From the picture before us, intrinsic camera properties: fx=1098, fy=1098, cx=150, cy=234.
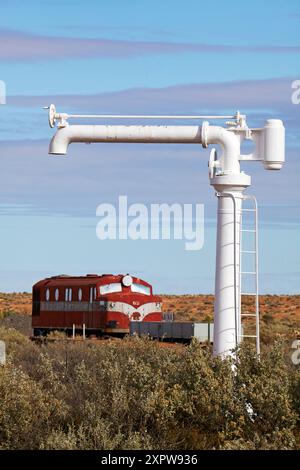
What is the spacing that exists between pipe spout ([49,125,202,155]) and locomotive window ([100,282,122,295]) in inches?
986

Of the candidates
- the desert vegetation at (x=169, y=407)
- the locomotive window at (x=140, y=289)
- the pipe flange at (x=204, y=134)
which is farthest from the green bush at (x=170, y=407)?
the locomotive window at (x=140, y=289)

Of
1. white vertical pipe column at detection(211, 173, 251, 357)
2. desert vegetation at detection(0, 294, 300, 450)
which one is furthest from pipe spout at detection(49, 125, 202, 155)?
desert vegetation at detection(0, 294, 300, 450)

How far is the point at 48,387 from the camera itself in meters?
20.6

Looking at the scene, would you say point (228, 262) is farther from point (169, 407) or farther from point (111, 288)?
point (111, 288)

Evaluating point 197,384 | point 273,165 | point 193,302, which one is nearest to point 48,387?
point 197,384

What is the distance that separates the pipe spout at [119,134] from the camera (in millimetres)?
20266

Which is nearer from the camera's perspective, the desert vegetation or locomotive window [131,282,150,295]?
the desert vegetation

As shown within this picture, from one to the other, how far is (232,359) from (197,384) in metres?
0.90

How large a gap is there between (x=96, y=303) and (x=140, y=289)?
2327 mm

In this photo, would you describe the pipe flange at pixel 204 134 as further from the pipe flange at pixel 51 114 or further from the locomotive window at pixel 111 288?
the locomotive window at pixel 111 288

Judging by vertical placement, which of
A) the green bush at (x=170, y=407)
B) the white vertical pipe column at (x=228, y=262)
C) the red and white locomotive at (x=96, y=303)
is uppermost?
the red and white locomotive at (x=96, y=303)

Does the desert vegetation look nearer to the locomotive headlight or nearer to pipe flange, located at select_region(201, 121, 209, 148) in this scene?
pipe flange, located at select_region(201, 121, 209, 148)

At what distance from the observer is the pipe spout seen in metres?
20.3
